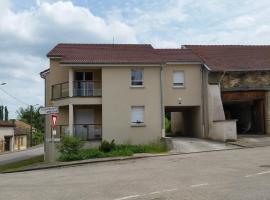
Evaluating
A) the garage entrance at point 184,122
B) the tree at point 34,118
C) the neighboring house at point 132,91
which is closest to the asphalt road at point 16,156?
the neighboring house at point 132,91

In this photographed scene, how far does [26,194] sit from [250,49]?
3000 cm

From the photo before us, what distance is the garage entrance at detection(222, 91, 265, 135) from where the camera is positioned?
114 feet

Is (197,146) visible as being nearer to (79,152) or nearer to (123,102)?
(123,102)

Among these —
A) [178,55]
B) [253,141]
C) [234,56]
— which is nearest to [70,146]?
[253,141]

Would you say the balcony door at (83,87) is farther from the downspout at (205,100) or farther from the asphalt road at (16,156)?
the asphalt road at (16,156)

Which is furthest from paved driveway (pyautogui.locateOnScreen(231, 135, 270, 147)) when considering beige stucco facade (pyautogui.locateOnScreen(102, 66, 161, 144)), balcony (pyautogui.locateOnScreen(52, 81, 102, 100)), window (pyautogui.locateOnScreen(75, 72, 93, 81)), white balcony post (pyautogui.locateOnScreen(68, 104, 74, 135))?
window (pyautogui.locateOnScreen(75, 72, 93, 81))

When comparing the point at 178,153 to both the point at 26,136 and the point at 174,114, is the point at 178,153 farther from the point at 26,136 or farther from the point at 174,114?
the point at 26,136

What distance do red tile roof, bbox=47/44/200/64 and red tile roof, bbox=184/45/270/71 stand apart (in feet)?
4.48

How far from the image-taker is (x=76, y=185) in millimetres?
14914

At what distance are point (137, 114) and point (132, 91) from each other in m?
1.63

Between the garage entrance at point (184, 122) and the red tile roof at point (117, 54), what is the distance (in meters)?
4.13

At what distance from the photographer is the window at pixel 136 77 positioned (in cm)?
3325

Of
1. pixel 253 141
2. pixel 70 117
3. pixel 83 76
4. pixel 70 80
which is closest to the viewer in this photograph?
pixel 253 141

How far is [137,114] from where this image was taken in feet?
108
